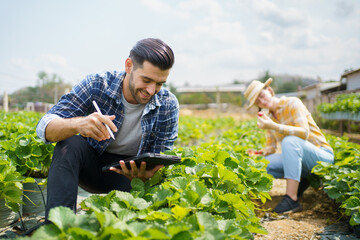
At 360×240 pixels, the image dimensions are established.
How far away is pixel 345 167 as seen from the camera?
282 centimetres

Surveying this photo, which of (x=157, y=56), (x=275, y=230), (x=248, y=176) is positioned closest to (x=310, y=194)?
(x=275, y=230)

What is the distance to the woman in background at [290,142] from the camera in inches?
114

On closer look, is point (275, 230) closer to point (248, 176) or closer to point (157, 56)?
point (248, 176)

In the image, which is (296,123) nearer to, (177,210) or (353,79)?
(177,210)

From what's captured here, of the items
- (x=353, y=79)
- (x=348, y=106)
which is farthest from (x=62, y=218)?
(x=353, y=79)

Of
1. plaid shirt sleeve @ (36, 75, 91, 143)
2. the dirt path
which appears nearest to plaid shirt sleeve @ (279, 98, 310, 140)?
the dirt path

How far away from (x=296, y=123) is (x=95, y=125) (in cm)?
225

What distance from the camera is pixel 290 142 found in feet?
9.54

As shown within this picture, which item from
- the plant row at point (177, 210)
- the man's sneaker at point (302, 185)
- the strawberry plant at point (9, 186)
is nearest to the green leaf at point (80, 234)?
the plant row at point (177, 210)

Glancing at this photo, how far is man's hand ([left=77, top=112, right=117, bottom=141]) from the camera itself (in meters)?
1.55

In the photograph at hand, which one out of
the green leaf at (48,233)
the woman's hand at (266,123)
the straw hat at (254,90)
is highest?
the straw hat at (254,90)

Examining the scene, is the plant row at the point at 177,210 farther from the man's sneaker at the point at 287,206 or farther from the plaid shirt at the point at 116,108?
the man's sneaker at the point at 287,206

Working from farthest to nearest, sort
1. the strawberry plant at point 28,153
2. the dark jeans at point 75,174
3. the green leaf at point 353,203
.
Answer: the strawberry plant at point 28,153 → the green leaf at point 353,203 → the dark jeans at point 75,174

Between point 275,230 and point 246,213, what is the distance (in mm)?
1145
